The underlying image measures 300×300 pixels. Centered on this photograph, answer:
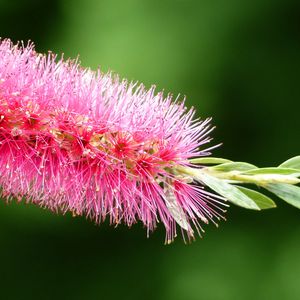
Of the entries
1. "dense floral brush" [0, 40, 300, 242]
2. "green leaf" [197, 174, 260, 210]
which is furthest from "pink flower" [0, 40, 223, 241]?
"green leaf" [197, 174, 260, 210]

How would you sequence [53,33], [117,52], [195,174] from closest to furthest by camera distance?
1. [195,174]
2. [117,52]
3. [53,33]

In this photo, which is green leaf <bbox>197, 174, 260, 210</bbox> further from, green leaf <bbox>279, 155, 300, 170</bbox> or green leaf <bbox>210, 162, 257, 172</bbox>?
green leaf <bbox>279, 155, 300, 170</bbox>

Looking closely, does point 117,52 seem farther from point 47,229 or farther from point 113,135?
point 113,135

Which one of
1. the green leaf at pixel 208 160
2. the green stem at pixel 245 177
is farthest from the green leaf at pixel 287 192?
the green leaf at pixel 208 160

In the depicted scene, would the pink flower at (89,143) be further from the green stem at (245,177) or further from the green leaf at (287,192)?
the green leaf at (287,192)

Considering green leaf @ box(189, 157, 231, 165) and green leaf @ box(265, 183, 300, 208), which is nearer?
green leaf @ box(265, 183, 300, 208)

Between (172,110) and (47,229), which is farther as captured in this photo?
(47,229)

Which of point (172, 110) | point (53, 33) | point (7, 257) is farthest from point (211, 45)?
point (172, 110)
